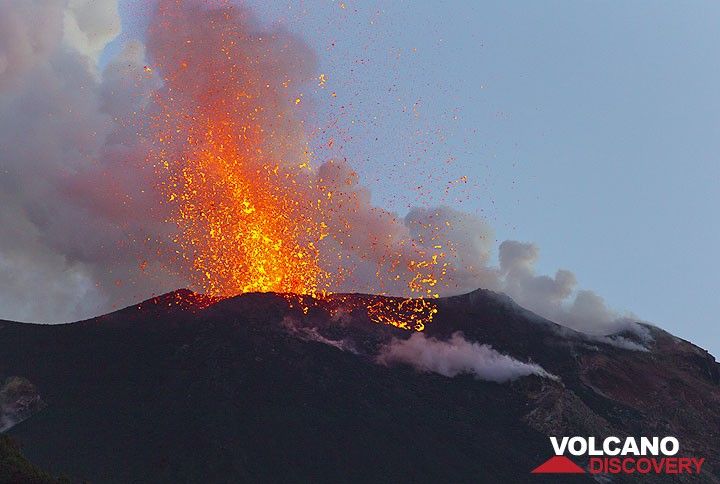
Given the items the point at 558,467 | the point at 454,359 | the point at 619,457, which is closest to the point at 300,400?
the point at 558,467

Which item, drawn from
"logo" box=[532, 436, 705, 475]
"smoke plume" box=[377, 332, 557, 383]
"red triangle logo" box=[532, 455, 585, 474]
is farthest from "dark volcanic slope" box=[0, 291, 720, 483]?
"smoke plume" box=[377, 332, 557, 383]

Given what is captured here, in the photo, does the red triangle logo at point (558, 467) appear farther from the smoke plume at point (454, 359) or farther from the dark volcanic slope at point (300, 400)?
the smoke plume at point (454, 359)

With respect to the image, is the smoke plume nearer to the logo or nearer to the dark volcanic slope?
the dark volcanic slope

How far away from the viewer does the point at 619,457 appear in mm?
114812

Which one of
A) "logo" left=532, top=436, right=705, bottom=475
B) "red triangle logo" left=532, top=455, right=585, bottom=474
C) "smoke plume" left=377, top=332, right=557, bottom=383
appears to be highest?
"smoke plume" left=377, top=332, right=557, bottom=383

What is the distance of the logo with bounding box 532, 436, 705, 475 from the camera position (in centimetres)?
10510

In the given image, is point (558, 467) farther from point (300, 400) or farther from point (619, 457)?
point (300, 400)

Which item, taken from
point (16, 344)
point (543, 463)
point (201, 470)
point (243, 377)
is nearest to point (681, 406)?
point (543, 463)

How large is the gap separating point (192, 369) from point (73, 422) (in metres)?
20.2

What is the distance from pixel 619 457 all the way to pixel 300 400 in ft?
179

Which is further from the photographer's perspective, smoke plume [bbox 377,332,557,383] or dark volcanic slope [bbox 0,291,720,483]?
smoke plume [bbox 377,332,557,383]

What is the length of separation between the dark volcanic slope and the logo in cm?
201

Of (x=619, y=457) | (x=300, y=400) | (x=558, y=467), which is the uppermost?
(x=300, y=400)

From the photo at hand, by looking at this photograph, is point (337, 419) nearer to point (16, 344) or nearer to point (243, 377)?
point (243, 377)
